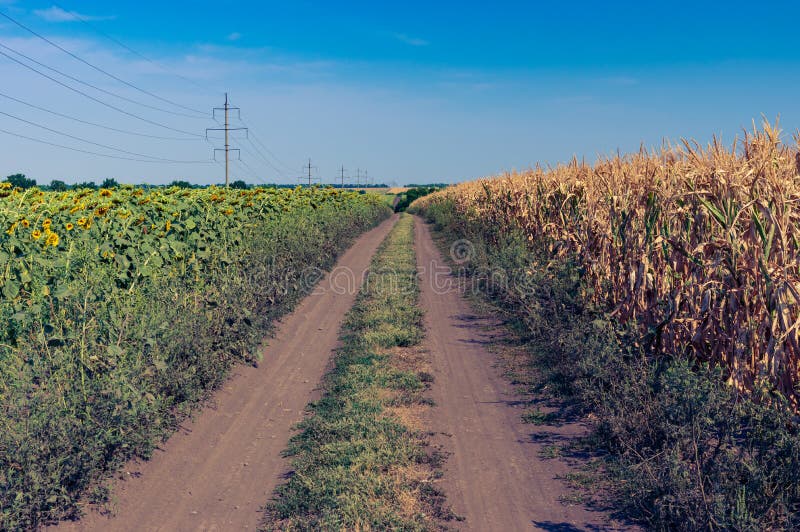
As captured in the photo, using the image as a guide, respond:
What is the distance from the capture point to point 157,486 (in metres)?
5.64

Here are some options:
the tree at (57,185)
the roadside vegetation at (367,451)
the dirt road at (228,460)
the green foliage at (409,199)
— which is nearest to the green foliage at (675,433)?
the roadside vegetation at (367,451)

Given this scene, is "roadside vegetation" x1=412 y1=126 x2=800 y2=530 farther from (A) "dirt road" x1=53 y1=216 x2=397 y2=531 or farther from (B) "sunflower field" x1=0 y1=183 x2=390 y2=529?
(B) "sunflower field" x1=0 y1=183 x2=390 y2=529

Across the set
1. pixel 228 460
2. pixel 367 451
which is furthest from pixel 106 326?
pixel 367 451

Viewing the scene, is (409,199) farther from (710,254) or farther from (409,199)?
(710,254)

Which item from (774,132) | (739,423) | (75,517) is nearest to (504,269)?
(774,132)

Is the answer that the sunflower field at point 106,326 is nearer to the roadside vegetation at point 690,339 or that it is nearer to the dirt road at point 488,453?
the dirt road at point 488,453

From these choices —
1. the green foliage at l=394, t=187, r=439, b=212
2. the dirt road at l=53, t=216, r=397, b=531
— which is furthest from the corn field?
the green foliage at l=394, t=187, r=439, b=212

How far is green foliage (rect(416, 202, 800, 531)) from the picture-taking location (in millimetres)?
4336

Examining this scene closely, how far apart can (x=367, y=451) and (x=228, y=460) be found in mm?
1426

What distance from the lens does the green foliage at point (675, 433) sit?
14.2ft

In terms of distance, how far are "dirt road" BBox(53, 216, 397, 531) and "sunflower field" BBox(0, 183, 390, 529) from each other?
9.4 inches

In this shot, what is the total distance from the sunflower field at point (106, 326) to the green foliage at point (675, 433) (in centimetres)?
422

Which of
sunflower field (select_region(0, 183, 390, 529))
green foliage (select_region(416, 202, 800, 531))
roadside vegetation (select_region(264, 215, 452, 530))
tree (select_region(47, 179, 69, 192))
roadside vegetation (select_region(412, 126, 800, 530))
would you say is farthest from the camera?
tree (select_region(47, 179, 69, 192))

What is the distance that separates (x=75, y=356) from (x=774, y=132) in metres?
7.01
